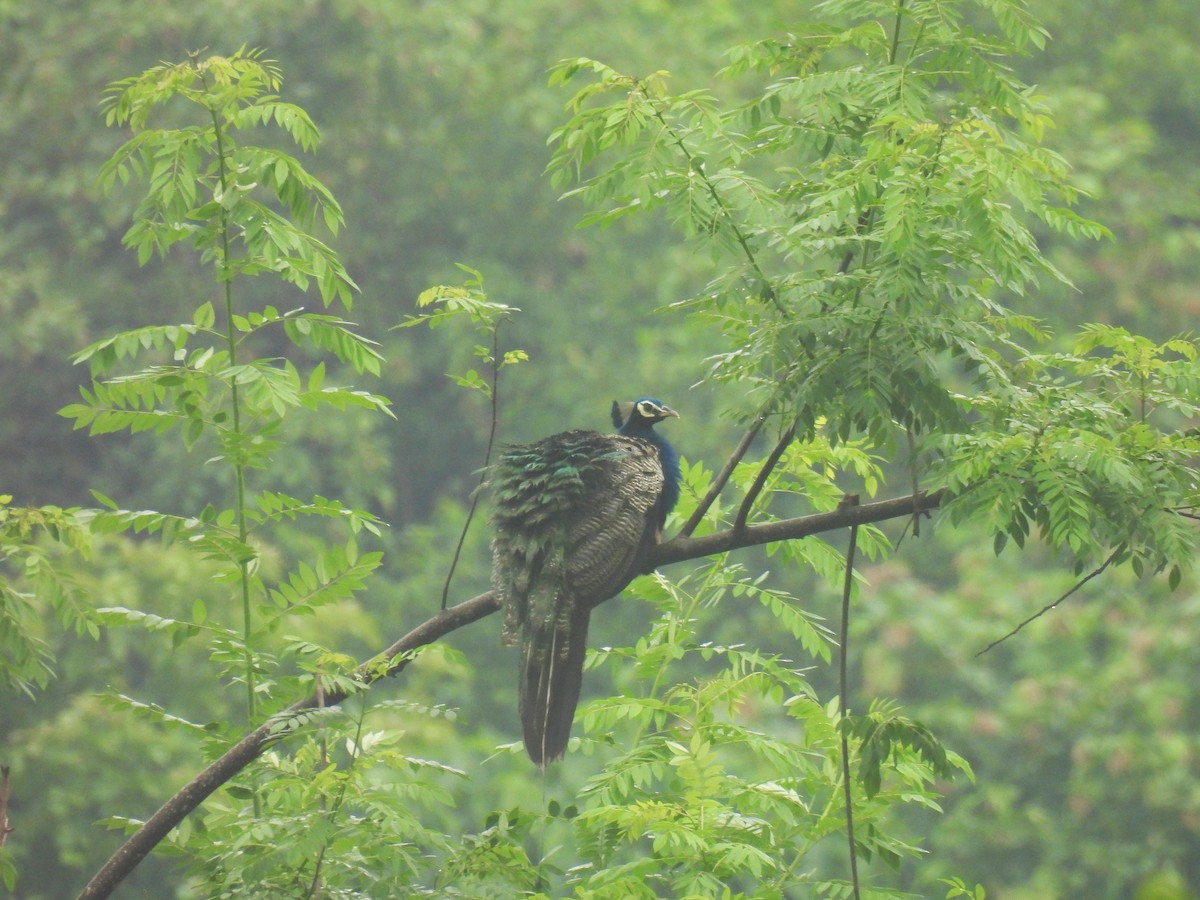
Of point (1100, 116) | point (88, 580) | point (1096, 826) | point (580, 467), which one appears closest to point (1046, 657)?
point (1096, 826)

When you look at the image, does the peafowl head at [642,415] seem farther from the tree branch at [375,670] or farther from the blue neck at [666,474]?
the tree branch at [375,670]

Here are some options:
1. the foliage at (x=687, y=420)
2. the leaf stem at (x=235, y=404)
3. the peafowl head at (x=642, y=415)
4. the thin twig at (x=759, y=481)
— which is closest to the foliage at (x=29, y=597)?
the foliage at (x=687, y=420)

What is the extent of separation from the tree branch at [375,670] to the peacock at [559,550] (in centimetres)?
31

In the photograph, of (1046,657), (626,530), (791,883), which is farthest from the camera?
(1046,657)

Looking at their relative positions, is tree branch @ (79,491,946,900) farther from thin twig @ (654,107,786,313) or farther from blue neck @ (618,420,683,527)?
blue neck @ (618,420,683,527)

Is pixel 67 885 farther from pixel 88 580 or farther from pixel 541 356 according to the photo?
pixel 541 356

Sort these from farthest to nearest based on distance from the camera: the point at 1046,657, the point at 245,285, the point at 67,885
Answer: the point at 245,285, the point at 1046,657, the point at 67,885

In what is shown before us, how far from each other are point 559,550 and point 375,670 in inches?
31.1

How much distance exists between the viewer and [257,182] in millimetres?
3473

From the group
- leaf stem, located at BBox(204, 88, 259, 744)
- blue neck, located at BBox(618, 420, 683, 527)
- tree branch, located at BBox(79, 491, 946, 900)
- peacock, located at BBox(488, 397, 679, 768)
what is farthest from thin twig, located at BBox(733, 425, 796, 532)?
leaf stem, located at BBox(204, 88, 259, 744)

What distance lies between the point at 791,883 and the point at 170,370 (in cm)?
192

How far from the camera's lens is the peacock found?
382cm

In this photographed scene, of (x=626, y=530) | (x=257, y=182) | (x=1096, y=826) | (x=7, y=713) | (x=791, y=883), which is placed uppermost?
(x=257, y=182)

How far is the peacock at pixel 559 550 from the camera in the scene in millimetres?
3820
